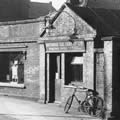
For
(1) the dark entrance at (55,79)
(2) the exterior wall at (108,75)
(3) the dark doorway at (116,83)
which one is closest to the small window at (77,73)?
(1) the dark entrance at (55,79)

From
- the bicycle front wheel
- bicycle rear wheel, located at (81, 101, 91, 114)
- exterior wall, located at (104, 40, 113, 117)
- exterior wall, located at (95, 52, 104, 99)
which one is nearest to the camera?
exterior wall, located at (104, 40, 113, 117)

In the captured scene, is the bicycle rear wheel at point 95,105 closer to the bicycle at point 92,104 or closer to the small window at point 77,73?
the bicycle at point 92,104

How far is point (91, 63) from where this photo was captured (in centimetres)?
1716

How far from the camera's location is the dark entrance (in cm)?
2009

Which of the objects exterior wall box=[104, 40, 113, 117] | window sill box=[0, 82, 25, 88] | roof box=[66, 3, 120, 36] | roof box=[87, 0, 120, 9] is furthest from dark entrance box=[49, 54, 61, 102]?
roof box=[87, 0, 120, 9]

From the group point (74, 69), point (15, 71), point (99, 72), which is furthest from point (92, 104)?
point (15, 71)

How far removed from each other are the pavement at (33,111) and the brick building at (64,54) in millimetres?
774

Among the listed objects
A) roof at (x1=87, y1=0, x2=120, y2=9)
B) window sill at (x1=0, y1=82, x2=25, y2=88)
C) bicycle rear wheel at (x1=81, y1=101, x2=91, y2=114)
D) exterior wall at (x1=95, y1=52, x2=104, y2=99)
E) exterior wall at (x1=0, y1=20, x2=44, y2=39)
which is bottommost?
bicycle rear wheel at (x1=81, y1=101, x2=91, y2=114)

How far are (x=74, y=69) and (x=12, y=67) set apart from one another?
604cm

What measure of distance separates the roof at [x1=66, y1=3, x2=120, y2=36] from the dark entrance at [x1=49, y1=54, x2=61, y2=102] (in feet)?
9.19

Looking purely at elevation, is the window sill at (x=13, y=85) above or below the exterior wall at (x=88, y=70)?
below

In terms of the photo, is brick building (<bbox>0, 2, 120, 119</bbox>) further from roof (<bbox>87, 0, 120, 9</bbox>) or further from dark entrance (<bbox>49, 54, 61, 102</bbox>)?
roof (<bbox>87, 0, 120, 9</bbox>)

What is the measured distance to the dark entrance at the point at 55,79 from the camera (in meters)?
20.1

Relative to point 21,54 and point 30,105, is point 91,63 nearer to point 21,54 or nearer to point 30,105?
point 30,105
